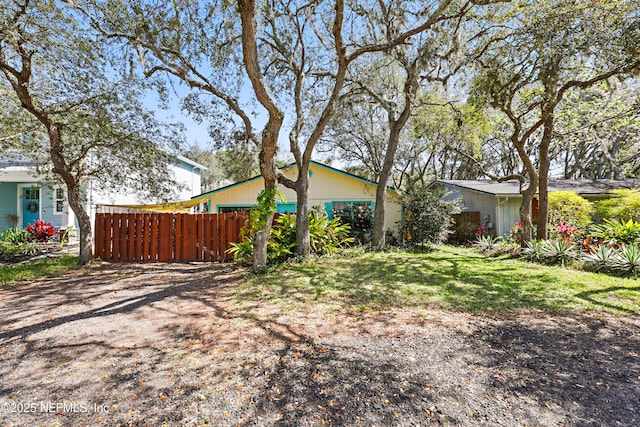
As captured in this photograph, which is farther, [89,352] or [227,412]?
[89,352]

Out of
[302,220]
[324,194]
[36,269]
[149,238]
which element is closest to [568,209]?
[324,194]

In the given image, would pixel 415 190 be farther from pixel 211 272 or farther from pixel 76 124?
pixel 76 124

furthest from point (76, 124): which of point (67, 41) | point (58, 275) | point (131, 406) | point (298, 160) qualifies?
point (131, 406)

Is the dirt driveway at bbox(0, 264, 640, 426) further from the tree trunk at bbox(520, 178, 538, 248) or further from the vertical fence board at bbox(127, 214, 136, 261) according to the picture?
the tree trunk at bbox(520, 178, 538, 248)

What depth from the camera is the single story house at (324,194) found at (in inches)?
534

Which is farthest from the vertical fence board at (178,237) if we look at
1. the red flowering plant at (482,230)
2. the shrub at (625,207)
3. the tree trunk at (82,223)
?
the shrub at (625,207)

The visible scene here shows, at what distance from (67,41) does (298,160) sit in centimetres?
591

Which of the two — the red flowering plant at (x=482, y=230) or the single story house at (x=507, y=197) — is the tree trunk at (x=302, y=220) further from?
the red flowering plant at (x=482, y=230)

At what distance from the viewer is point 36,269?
295 inches

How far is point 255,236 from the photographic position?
7.42 meters

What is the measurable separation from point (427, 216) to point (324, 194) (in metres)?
4.45

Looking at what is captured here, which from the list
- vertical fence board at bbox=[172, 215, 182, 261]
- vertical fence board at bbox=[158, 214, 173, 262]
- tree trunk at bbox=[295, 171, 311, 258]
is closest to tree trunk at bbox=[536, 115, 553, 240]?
tree trunk at bbox=[295, 171, 311, 258]

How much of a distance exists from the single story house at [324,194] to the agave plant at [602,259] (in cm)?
676

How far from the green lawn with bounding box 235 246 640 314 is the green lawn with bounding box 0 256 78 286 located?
477 centimetres
